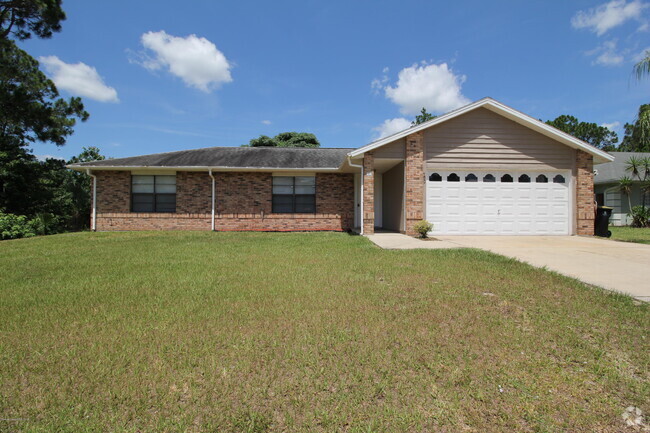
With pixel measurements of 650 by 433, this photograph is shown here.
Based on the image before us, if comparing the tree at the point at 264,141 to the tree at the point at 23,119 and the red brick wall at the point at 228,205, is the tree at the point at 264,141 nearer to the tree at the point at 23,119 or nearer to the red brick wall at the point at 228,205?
the tree at the point at 23,119

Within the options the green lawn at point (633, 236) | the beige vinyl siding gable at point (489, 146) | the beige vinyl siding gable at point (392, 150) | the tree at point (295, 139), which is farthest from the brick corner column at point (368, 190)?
the tree at point (295, 139)

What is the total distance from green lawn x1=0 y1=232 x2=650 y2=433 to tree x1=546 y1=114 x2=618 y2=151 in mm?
48184

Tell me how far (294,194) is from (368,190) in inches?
174

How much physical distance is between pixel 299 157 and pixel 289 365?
46.7 feet

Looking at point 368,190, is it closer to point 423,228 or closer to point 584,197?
point 423,228

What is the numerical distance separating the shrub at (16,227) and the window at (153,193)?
3822 millimetres

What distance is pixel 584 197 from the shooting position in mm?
12055

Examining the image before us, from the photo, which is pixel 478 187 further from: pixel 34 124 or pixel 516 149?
pixel 34 124

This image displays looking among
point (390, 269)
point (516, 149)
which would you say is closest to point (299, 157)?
point (516, 149)

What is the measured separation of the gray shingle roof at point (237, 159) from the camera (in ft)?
47.3

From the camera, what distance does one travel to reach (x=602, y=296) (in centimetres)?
425

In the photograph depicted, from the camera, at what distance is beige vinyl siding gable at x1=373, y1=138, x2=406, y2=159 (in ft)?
38.8

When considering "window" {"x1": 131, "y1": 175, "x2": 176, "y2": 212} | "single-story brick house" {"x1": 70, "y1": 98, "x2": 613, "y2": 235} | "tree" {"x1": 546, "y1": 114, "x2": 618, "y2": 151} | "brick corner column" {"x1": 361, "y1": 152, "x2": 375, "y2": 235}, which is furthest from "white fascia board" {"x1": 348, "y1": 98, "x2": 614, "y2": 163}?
"tree" {"x1": 546, "y1": 114, "x2": 618, "y2": 151}

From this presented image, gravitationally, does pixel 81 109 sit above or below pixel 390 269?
above
